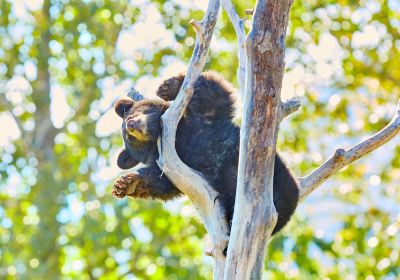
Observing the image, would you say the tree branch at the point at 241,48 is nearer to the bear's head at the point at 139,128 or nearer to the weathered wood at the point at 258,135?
the weathered wood at the point at 258,135

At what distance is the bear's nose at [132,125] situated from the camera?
6906 millimetres

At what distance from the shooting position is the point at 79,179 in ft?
46.7

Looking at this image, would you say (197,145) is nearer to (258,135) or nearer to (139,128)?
(139,128)

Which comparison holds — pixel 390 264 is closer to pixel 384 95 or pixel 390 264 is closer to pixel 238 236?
pixel 384 95

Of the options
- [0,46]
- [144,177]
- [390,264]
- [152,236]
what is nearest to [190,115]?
[144,177]

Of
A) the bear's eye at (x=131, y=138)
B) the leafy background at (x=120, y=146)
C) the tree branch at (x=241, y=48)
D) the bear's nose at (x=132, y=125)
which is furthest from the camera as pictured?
the leafy background at (x=120, y=146)

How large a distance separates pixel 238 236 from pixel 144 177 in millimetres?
1543

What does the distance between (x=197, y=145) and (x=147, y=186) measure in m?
0.57

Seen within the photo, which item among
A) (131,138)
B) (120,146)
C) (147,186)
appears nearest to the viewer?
(147,186)

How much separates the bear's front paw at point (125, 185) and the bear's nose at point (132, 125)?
0.47m

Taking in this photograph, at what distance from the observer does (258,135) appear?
5398mm

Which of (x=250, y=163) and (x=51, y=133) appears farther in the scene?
(x=51, y=133)

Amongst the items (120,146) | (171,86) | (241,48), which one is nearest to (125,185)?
(171,86)

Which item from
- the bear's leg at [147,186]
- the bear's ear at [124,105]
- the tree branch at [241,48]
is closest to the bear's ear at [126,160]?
the bear's ear at [124,105]
